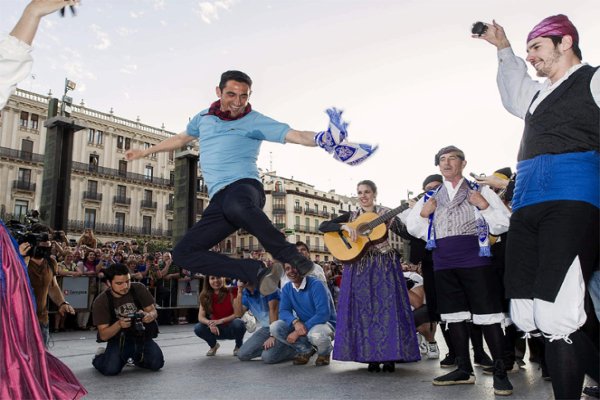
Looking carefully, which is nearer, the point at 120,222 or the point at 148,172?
the point at 120,222

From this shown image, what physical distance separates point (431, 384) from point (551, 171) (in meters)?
2.51

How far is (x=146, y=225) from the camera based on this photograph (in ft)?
173

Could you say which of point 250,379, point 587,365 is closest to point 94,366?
point 250,379

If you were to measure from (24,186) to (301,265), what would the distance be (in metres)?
46.6

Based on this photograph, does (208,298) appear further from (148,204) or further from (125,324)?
(148,204)

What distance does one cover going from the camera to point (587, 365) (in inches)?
94.8

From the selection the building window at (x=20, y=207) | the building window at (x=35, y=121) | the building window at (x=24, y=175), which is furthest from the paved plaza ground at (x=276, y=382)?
the building window at (x=35, y=121)

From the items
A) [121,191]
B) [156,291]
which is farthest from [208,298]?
[121,191]


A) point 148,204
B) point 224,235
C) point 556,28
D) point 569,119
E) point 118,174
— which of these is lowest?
point 224,235

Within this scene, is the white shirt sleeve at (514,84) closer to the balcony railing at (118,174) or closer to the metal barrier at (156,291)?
the metal barrier at (156,291)

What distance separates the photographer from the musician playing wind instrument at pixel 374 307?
16.3 feet

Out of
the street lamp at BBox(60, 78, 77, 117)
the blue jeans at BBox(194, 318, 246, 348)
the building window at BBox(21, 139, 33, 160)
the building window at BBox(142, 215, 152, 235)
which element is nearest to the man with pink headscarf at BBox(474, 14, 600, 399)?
the blue jeans at BBox(194, 318, 246, 348)

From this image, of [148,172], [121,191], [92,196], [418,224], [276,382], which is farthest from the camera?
[148,172]

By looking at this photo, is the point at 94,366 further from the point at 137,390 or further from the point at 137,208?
the point at 137,208
